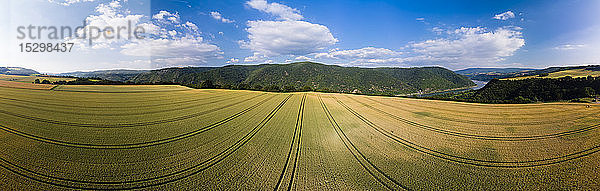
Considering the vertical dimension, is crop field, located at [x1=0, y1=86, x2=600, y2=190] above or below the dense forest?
below

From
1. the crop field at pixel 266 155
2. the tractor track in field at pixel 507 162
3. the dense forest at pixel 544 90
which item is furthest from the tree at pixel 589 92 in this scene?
the tractor track in field at pixel 507 162

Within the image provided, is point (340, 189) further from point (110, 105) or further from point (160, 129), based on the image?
point (110, 105)

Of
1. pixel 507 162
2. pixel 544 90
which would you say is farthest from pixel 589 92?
pixel 507 162

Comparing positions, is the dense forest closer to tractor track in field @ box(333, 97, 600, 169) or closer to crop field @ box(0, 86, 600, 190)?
tractor track in field @ box(333, 97, 600, 169)

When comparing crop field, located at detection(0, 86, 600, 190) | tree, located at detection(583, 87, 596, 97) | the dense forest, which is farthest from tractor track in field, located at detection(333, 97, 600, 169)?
tree, located at detection(583, 87, 596, 97)

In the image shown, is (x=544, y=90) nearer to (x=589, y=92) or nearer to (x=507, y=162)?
(x=589, y=92)

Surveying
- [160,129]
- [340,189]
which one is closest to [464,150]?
[340,189]

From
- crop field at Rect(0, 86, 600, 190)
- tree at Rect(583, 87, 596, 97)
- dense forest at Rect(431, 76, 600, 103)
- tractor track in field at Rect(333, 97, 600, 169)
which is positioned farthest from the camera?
dense forest at Rect(431, 76, 600, 103)

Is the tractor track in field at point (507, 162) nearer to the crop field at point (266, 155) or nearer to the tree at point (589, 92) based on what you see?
the crop field at point (266, 155)
